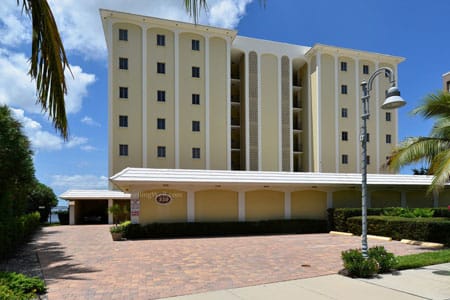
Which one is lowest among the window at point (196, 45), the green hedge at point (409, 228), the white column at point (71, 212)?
the white column at point (71, 212)

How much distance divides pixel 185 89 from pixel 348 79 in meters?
18.4

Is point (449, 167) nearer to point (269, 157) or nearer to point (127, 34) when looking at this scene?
point (269, 157)

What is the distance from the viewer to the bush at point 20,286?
666 cm

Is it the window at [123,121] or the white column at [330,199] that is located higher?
the window at [123,121]

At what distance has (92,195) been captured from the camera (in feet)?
104

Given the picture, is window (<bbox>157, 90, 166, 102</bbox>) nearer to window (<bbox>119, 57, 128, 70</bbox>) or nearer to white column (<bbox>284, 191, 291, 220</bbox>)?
window (<bbox>119, 57, 128, 70</bbox>)

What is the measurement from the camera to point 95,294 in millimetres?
7715

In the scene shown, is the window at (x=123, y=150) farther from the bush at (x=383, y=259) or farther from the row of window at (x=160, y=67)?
the bush at (x=383, y=259)

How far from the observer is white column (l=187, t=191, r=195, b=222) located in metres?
20.3

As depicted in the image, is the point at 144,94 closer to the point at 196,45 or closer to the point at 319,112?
the point at 196,45

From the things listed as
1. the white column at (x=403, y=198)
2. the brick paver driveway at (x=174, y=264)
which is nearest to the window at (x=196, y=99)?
the white column at (x=403, y=198)

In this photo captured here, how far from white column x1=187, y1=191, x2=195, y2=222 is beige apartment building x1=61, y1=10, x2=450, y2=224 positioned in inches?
71.4

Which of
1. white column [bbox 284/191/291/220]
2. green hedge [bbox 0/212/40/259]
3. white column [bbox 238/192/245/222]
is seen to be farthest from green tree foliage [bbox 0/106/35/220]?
white column [bbox 284/191/291/220]

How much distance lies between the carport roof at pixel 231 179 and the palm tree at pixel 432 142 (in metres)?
7.95
